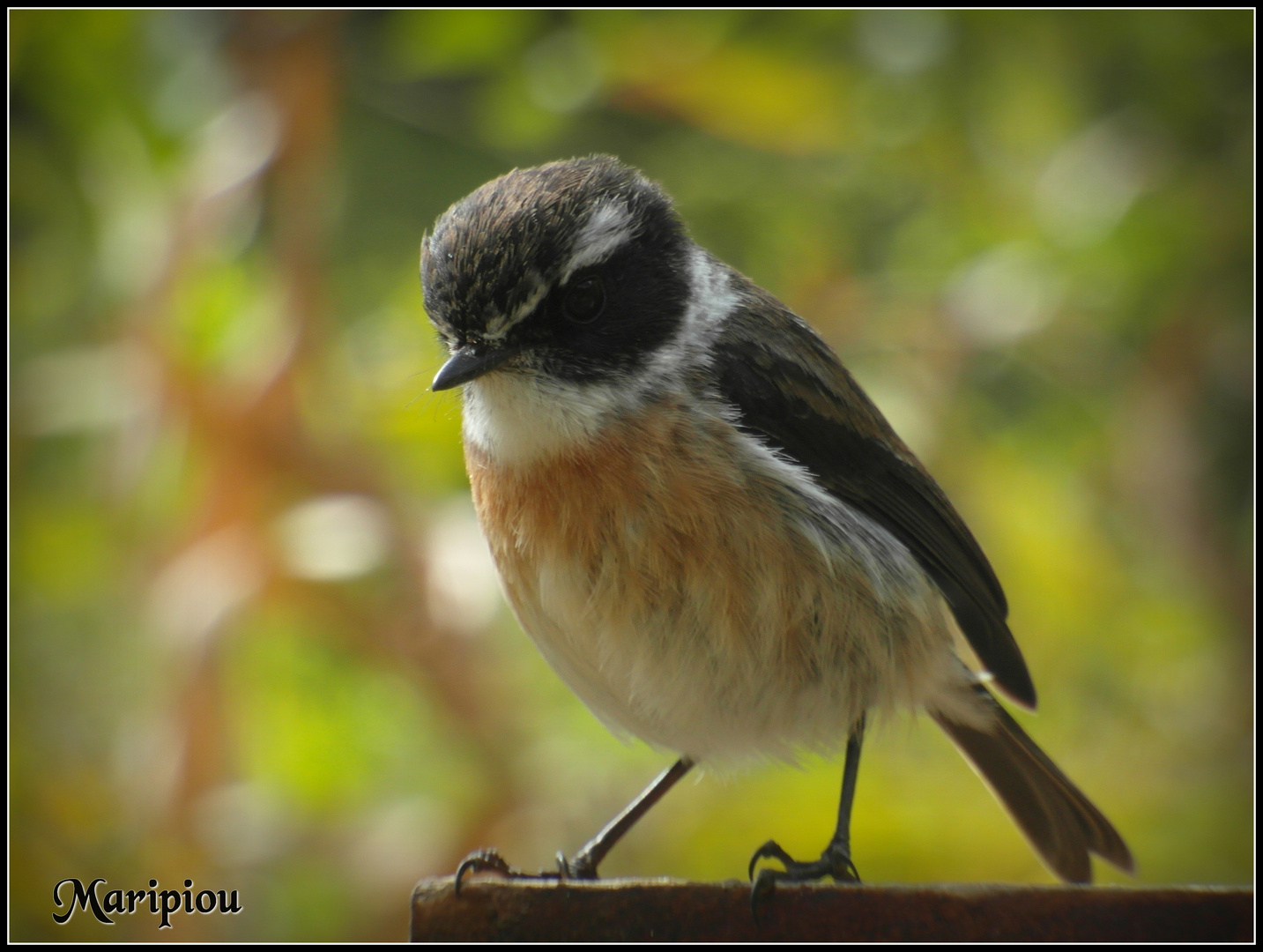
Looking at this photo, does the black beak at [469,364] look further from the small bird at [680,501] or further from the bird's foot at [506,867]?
the bird's foot at [506,867]

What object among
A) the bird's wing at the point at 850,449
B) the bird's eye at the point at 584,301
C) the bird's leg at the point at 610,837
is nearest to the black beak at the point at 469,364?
the bird's eye at the point at 584,301

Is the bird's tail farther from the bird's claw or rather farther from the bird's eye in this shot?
the bird's eye

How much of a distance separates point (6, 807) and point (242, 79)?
2422 millimetres

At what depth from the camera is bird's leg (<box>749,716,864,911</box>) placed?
7.04 ft

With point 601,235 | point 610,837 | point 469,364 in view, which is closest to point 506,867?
point 610,837

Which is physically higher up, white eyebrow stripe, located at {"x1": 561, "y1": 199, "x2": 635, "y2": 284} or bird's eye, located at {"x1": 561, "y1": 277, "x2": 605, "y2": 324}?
white eyebrow stripe, located at {"x1": 561, "y1": 199, "x2": 635, "y2": 284}

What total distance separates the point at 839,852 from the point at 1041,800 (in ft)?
1.99

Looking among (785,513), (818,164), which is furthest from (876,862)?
(818,164)

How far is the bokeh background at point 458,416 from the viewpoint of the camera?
3.09 meters

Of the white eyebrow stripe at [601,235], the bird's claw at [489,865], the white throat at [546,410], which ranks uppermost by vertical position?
the white eyebrow stripe at [601,235]

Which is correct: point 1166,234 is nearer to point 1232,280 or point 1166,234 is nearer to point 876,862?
point 1232,280

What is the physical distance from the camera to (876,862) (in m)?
2.75

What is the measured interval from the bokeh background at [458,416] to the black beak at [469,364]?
3.43ft

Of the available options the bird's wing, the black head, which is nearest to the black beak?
the black head
